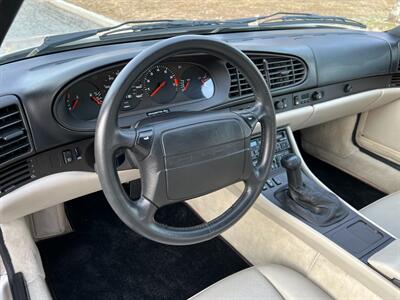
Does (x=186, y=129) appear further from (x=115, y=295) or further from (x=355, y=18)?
(x=355, y=18)

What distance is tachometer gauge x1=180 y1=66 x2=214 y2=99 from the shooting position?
1.74m

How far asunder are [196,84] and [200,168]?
604mm

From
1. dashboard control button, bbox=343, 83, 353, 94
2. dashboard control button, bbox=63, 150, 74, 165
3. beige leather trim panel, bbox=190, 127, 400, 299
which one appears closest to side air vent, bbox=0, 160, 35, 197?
dashboard control button, bbox=63, 150, 74, 165

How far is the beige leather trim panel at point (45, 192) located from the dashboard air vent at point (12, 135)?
0.47 ft

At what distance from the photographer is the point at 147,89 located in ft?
5.33

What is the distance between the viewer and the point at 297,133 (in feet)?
10.2

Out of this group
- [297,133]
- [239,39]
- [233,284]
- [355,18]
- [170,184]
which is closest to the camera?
[170,184]

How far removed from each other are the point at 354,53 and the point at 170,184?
154cm

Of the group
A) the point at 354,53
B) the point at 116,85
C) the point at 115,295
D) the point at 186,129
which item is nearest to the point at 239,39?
the point at 354,53

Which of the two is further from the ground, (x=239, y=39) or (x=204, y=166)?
(x=239, y=39)

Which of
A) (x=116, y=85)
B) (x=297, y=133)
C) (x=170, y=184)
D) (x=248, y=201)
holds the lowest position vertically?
(x=297, y=133)

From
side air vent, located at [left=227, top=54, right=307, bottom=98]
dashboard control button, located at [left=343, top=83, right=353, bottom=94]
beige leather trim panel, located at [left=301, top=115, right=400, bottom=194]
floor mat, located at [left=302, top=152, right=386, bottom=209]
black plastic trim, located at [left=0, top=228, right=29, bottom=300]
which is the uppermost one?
side air vent, located at [left=227, top=54, right=307, bottom=98]

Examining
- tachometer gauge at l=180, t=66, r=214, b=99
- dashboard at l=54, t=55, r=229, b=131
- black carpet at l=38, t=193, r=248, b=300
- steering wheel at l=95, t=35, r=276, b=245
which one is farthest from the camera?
black carpet at l=38, t=193, r=248, b=300

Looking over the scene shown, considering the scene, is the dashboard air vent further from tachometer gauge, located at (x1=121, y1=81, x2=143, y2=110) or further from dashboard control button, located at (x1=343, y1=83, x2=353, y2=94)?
dashboard control button, located at (x1=343, y1=83, x2=353, y2=94)
